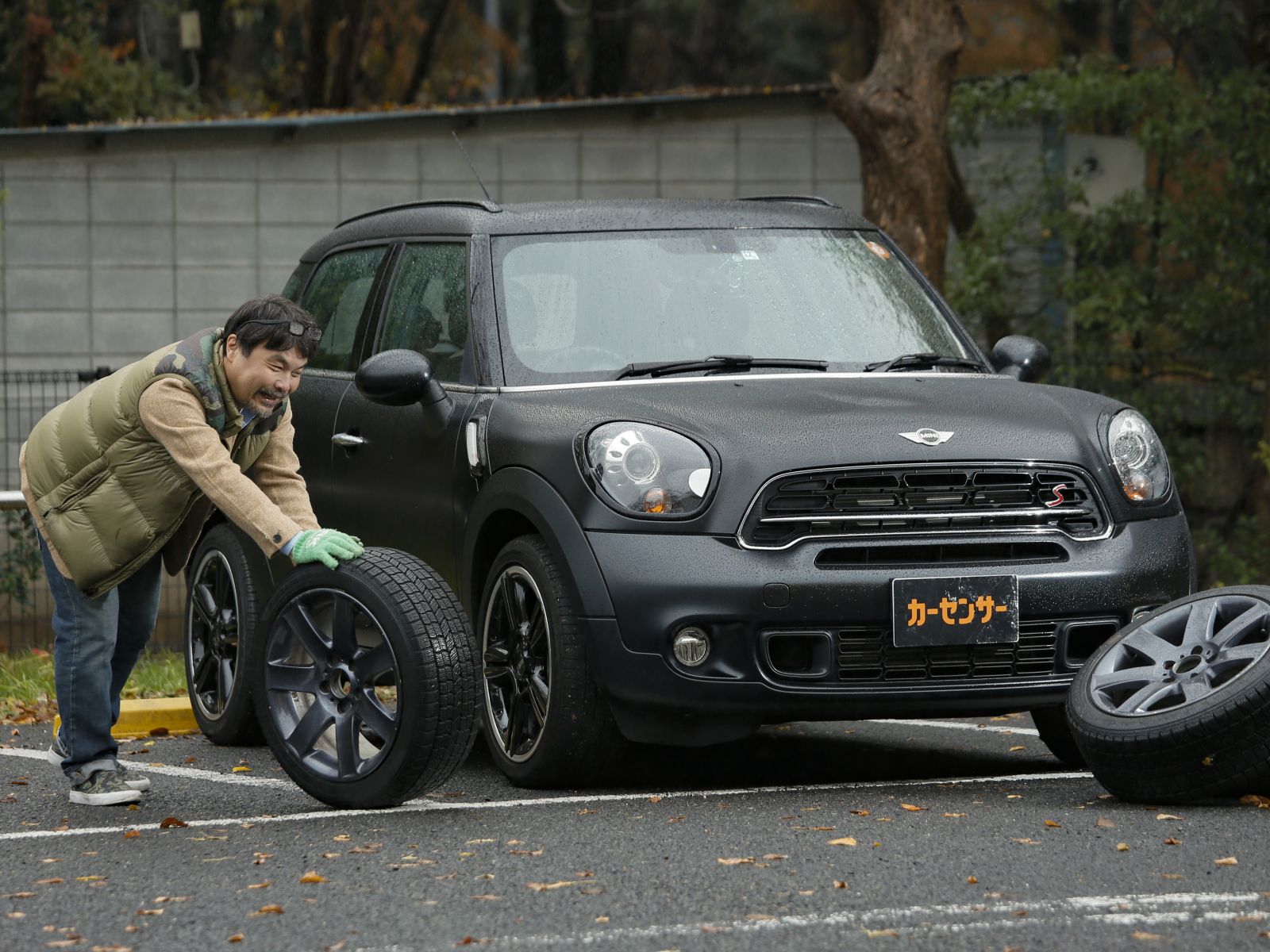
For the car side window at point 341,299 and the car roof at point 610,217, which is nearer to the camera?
the car roof at point 610,217

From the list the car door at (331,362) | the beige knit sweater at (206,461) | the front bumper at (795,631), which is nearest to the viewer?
the beige knit sweater at (206,461)

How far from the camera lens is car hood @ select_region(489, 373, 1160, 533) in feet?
20.8

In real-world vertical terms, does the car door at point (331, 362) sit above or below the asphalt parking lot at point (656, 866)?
above

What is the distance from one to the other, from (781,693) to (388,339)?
92.2 inches

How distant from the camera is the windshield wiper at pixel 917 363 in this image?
7.30 metres

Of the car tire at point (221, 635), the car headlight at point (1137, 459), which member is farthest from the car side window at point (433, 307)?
the car headlight at point (1137, 459)

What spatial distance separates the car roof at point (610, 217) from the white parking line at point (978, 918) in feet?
11.1

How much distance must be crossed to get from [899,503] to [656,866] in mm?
1494

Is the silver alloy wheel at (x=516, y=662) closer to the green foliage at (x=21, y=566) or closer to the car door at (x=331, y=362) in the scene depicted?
the car door at (x=331, y=362)

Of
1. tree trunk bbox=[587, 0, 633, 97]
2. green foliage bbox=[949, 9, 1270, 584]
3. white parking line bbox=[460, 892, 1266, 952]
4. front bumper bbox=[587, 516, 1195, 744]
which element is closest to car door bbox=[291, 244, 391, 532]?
front bumper bbox=[587, 516, 1195, 744]

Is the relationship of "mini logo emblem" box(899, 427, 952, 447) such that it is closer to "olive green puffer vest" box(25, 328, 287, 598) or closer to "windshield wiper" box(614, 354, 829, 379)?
"windshield wiper" box(614, 354, 829, 379)

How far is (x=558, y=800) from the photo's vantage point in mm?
6473

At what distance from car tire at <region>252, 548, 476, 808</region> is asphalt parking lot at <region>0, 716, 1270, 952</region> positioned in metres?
0.14

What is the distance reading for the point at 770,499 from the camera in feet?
20.7
